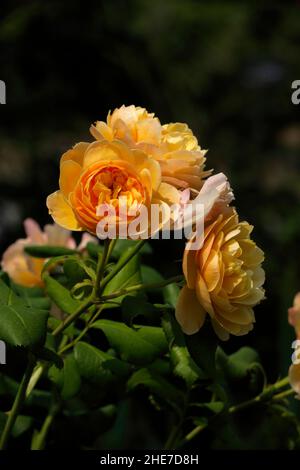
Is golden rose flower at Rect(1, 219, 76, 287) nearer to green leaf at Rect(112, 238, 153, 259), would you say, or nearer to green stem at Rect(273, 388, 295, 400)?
green leaf at Rect(112, 238, 153, 259)

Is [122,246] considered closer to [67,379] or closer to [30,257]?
[30,257]

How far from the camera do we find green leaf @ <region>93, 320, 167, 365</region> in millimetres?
657

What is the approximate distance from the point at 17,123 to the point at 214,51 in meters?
1.16

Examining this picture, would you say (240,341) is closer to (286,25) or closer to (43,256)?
(43,256)

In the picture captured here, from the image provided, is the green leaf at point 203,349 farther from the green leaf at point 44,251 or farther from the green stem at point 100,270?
the green leaf at point 44,251

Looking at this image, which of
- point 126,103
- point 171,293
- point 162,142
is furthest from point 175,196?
point 126,103

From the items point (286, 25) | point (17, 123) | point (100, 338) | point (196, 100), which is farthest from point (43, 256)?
point (286, 25)

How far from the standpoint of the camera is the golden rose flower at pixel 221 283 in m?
0.60

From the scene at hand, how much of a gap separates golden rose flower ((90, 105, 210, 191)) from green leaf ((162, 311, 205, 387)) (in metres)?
0.10

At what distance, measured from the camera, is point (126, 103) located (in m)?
2.02

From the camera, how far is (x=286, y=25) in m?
2.96

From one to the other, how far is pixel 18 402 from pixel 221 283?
0.17 metres

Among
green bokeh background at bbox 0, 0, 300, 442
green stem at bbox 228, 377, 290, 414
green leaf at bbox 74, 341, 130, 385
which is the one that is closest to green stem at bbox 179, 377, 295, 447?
green stem at bbox 228, 377, 290, 414

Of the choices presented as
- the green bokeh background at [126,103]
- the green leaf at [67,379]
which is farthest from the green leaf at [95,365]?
the green bokeh background at [126,103]
